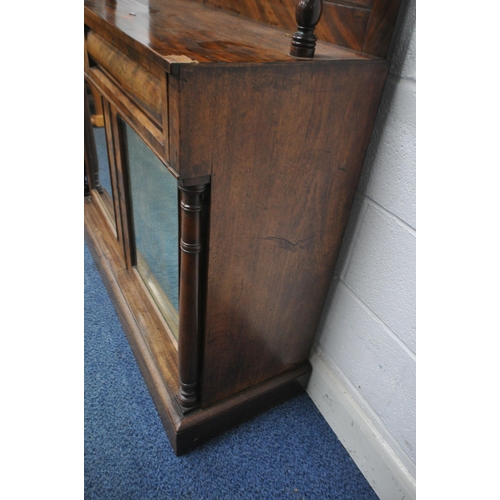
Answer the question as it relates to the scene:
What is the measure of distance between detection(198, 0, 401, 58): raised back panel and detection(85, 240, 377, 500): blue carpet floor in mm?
960

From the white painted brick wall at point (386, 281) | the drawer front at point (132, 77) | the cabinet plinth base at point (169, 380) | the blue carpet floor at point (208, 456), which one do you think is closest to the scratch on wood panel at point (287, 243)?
the white painted brick wall at point (386, 281)

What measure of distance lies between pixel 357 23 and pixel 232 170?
36 centimetres

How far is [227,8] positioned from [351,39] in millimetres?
490

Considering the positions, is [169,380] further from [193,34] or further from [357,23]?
[357,23]

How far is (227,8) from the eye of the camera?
1.08m

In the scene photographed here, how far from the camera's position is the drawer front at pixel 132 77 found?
66 cm

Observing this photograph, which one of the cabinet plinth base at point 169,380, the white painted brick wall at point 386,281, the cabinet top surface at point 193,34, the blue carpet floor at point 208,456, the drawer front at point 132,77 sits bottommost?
the blue carpet floor at point 208,456

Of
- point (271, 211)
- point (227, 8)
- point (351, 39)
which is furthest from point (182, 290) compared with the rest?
point (227, 8)

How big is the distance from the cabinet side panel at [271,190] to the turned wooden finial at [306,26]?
32 millimetres

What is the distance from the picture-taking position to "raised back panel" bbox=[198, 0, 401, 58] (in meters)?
0.69

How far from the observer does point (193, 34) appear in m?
0.74

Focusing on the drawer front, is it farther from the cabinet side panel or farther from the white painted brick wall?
the white painted brick wall

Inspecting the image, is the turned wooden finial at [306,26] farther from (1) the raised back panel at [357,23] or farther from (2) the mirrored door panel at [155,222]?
(2) the mirrored door panel at [155,222]
